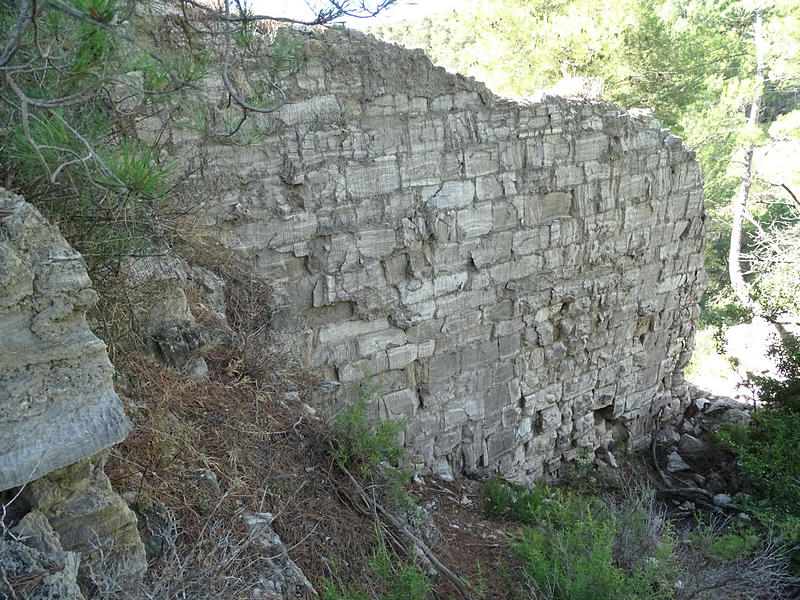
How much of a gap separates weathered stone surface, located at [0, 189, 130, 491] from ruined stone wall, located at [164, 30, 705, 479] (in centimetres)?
203

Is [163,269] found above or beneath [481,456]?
above

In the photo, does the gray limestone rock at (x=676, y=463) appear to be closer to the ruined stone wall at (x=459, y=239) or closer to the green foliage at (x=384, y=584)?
the ruined stone wall at (x=459, y=239)

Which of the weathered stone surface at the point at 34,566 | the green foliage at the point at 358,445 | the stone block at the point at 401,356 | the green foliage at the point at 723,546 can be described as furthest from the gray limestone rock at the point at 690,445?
the weathered stone surface at the point at 34,566

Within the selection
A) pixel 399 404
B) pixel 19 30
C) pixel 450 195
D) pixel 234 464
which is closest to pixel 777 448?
pixel 399 404

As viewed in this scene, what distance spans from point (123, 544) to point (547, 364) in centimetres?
440

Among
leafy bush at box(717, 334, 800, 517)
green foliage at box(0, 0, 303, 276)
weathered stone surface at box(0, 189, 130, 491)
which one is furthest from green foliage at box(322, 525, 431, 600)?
leafy bush at box(717, 334, 800, 517)

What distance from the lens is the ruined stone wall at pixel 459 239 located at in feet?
13.7

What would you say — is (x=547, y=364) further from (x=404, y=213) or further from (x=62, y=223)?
(x=62, y=223)

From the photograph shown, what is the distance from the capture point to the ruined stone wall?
418cm

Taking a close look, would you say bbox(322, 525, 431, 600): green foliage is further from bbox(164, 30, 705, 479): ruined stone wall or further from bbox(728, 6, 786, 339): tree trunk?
bbox(728, 6, 786, 339): tree trunk

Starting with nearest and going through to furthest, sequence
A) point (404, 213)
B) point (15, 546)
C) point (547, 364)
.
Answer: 1. point (15, 546)
2. point (404, 213)
3. point (547, 364)

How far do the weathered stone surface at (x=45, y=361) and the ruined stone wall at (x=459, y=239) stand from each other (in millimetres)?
2031

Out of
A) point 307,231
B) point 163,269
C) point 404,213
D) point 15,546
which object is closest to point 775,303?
point 404,213

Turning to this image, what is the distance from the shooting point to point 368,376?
174 inches
